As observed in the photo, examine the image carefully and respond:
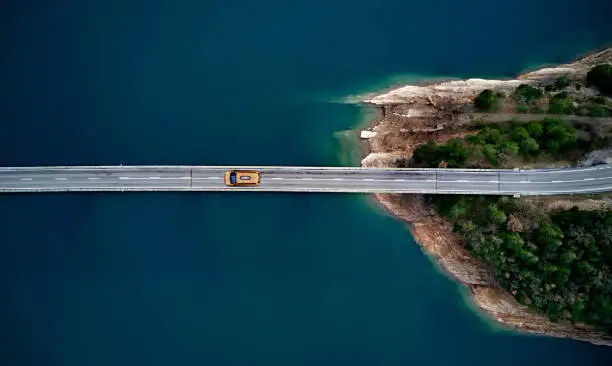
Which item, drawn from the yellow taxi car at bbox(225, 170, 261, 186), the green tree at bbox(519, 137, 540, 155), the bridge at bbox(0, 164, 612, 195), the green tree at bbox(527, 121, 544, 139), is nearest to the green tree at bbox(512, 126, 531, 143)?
the green tree at bbox(519, 137, 540, 155)

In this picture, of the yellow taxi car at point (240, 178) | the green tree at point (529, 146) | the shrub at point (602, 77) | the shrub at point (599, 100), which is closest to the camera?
the green tree at point (529, 146)

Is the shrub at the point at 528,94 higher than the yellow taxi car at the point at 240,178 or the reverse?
higher

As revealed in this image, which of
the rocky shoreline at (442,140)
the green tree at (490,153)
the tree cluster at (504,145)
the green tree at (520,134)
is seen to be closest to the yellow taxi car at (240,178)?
the rocky shoreline at (442,140)

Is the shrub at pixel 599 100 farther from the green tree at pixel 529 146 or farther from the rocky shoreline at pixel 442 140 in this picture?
the green tree at pixel 529 146

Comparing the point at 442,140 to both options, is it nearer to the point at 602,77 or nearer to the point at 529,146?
the point at 529,146

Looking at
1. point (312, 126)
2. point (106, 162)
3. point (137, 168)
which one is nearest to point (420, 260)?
point (312, 126)

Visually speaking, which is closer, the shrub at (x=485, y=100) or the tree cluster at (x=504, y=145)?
the tree cluster at (x=504, y=145)

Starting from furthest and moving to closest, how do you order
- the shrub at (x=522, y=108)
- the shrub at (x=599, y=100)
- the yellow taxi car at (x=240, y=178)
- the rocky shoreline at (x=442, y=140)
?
the rocky shoreline at (x=442, y=140), the shrub at (x=522, y=108), the yellow taxi car at (x=240, y=178), the shrub at (x=599, y=100)
